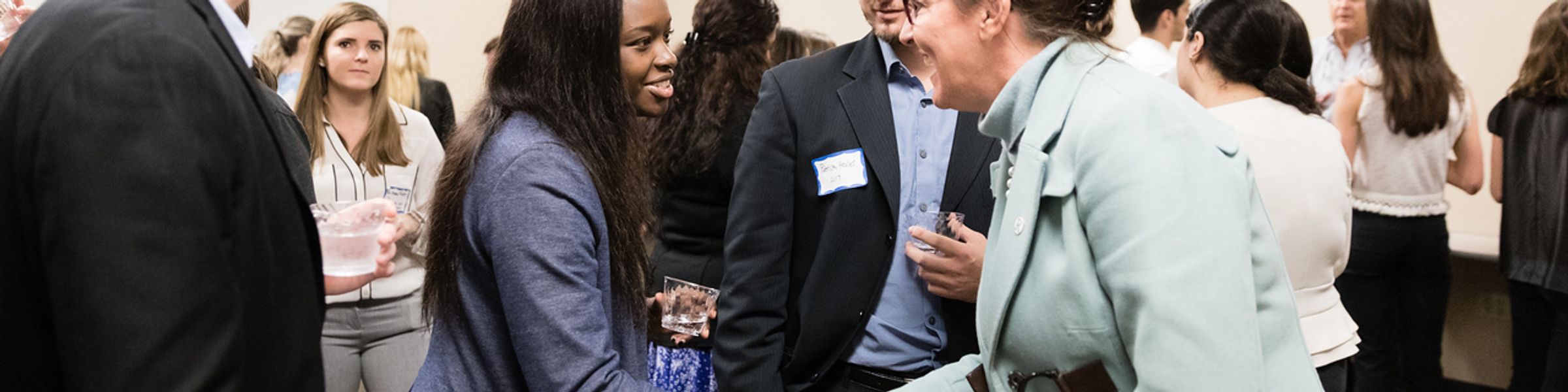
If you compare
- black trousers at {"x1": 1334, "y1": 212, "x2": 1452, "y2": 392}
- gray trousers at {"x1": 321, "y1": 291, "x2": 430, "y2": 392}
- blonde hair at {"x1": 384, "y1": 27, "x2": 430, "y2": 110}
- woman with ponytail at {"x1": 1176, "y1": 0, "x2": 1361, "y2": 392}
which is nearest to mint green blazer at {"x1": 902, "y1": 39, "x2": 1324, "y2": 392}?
woman with ponytail at {"x1": 1176, "y1": 0, "x2": 1361, "y2": 392}

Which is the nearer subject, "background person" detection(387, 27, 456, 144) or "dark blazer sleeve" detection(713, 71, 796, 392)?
"dark blazer sleeve" detection(713, 71, 796, 392)

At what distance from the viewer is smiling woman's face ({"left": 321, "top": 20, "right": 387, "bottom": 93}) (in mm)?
3422

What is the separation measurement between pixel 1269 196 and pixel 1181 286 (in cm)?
135

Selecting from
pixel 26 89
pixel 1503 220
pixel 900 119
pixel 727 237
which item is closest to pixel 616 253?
pixel 727 237

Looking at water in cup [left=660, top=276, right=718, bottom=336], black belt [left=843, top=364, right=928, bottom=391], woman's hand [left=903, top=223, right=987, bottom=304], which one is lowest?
black belt [left=843, top=364, right=928, bottom=391]

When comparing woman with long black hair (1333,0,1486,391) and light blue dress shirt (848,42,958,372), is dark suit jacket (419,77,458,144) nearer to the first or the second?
light blue dress shirt (848,42,958,372)

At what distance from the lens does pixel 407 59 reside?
5723 millimetres

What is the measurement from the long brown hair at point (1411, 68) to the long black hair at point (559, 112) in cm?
320

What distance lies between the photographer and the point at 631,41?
173 cm

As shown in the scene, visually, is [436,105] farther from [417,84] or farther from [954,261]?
[954,261]

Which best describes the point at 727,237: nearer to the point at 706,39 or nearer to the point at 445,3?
the point at 706,39

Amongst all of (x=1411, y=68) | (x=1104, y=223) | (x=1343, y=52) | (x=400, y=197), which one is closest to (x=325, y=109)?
(x=400, y=197)

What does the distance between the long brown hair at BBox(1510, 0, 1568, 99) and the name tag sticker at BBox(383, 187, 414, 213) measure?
353 centimetres

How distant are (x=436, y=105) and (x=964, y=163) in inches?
146
